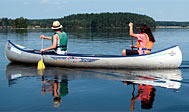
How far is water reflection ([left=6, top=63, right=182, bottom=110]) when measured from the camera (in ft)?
22.4

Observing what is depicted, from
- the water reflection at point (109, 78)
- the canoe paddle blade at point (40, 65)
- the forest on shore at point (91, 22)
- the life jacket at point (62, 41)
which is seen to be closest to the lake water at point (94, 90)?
the water reflection at point (109, 78)

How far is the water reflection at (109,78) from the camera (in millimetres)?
6836

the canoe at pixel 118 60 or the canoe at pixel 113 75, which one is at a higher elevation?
the canoe at pixel 118 60

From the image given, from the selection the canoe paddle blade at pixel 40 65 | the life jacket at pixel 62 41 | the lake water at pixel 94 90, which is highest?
the life jacket at pixel 62 41

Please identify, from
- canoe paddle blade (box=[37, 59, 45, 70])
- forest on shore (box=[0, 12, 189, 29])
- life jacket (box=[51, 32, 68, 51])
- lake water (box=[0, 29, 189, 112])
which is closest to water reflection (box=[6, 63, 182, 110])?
lake water (box=[0, 29, 189, 112])

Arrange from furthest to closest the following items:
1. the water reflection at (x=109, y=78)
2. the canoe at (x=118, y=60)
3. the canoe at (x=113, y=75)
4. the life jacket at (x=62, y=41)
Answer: the life jacket at (x=62, y=41) → the canoe at (x=118, y=60) → the canoe at (x=113, y=75) → the water reflection at (x=109, y=78)

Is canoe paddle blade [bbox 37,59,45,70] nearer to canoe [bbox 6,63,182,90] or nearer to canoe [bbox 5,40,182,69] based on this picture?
canoe [bbox 6,63,182,90]

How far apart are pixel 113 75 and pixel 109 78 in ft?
1.54

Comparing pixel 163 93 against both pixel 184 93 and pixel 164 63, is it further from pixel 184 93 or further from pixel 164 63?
pixel 164 63

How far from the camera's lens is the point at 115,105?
239 inches

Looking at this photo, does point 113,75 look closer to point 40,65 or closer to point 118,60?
point 118,60

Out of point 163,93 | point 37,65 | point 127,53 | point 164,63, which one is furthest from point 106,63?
point 163,93

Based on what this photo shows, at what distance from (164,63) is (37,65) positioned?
5.18 m

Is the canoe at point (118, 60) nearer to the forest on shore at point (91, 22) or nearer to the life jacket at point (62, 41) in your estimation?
the life jacket at point (62, 41)
